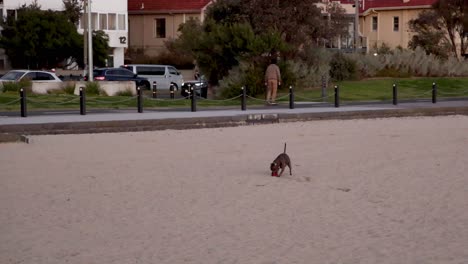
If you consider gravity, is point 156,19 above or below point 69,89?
above

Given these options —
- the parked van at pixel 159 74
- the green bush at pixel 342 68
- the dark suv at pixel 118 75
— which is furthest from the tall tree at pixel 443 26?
the dark suv at pixel 118 75

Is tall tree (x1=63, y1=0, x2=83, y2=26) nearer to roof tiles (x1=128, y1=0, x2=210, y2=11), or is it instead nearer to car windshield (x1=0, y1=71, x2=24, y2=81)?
roof tiles (x1=128, y1=0, x2=210, y2=11)

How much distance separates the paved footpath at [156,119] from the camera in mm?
23906

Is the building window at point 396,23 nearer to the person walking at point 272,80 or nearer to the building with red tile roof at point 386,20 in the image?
the building with red tile roof at point 386,20

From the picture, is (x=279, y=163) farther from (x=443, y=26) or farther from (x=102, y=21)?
(x=102, y=21)

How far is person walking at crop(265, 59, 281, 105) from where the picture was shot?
32781 mm

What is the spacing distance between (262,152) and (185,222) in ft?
26.1

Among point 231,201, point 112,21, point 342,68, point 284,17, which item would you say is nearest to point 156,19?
point 112,21

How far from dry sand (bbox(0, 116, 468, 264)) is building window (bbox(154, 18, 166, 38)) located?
52.1m

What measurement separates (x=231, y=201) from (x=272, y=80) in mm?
19918

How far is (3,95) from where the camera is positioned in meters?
36.8

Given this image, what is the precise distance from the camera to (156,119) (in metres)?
25.7

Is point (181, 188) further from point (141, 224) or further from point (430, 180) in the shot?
point (430, 180)

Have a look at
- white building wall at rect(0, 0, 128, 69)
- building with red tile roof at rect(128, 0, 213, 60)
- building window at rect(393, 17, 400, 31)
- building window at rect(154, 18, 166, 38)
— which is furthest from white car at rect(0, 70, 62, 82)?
building window at rect(393, 17, 400, 31)
